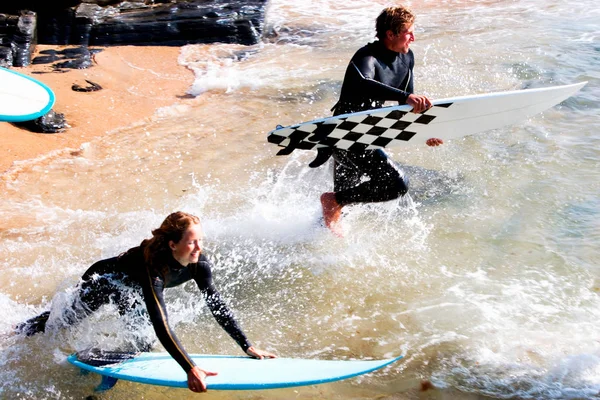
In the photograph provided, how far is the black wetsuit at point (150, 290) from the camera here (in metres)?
3.17

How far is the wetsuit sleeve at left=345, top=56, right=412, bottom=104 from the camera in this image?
424 centimetres

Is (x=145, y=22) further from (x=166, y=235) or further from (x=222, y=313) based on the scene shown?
(x=222, y=313)

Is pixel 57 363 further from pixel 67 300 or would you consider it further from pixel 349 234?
pixel 349 234

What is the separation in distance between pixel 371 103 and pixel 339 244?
3.57ft

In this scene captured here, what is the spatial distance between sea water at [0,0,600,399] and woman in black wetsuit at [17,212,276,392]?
0.55 feet

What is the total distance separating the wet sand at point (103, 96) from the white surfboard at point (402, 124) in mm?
2733

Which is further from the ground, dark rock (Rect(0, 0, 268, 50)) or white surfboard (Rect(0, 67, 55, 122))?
white surfboard (Rect(0, 67, 55, 122))

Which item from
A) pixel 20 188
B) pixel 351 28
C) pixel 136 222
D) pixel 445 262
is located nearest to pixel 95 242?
pixel 136 222

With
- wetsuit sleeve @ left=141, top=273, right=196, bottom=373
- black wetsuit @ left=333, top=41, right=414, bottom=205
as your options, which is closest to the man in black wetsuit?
black wetsuit @ left=333, top=41, right=414, bottom=205

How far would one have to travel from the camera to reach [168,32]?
968 centimetres

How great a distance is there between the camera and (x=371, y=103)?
4629mm

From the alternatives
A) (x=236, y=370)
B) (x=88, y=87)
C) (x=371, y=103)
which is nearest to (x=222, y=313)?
(x=236, y=370)

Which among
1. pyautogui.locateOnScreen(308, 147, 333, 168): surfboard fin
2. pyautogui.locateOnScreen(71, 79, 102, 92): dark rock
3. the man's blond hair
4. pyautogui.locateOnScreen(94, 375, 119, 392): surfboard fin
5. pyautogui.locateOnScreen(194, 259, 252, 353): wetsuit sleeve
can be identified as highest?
the man's blond hair

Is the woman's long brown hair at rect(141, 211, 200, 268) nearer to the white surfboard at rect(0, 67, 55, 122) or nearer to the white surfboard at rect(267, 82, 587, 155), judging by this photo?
the white surfboard at rect(267, 82, 587, 155)
